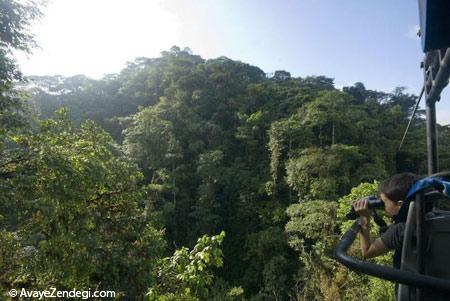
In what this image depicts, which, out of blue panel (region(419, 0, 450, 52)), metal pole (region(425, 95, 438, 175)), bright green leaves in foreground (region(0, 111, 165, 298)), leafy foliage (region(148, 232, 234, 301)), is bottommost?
leafy foliage (region(148, 232, 234, 301))

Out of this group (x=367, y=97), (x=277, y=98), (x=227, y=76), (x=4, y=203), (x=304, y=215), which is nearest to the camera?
(x=4, y=203)

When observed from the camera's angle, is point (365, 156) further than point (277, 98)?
No

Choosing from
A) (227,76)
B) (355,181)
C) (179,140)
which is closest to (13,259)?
(355,181)

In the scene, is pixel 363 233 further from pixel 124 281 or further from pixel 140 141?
pixel 140 141

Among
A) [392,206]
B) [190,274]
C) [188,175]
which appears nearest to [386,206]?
[392,206]

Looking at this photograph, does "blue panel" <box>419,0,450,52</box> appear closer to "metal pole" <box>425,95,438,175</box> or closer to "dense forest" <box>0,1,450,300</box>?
"metal pole" <box>425,95,438,175</box>

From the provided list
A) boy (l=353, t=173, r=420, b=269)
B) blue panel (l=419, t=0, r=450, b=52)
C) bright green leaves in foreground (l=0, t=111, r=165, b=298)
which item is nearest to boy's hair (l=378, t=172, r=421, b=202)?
boy (l=353, t=173, r=420, b=269)

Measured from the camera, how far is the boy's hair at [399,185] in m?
0.88

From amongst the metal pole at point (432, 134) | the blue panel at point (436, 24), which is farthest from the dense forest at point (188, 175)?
the blue panel at point (436, 24)

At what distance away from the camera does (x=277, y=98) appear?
77.0 feet

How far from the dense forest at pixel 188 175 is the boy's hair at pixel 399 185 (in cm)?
313

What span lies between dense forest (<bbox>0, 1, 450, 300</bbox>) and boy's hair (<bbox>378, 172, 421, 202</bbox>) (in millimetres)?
3132

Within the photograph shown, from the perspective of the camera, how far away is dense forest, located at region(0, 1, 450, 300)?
12.1ft

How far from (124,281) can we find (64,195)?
1272mm
